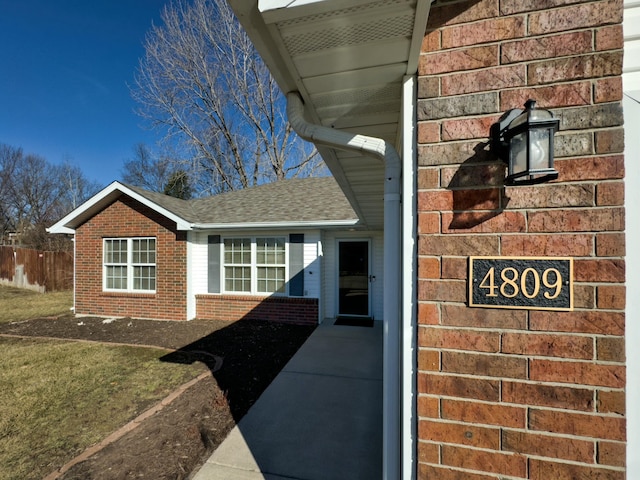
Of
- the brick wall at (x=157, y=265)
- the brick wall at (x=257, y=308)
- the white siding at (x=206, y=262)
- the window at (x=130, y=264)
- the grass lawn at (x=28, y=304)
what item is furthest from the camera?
the grass lawn at (x=28, y=304)

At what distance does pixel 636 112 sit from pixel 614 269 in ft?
2.37

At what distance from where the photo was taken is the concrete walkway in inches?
104

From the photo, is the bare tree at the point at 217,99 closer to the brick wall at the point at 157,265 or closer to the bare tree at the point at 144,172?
the bare tree at the point at 144,172

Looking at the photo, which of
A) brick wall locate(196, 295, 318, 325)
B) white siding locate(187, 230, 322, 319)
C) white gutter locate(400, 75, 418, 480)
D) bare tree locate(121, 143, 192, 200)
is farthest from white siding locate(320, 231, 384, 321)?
bare tree locate(121, 143, 192, 200)

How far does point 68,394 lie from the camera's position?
13.3 ft

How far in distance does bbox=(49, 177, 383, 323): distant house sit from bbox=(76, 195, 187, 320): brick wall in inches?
1.1

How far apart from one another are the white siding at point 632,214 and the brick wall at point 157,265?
8.76 meters

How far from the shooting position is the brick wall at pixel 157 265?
8.34 metres

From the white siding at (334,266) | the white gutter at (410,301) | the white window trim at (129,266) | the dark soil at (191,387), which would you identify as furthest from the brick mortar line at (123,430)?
the white window trim at (129,266)

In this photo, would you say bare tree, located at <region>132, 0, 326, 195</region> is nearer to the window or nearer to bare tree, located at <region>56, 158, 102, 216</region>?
the window

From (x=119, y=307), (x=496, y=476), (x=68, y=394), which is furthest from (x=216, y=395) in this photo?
(x=119, y=307)

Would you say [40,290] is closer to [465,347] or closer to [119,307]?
[119,307]

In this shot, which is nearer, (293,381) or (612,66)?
(612,66)

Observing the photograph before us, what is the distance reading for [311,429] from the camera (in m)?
3.20
